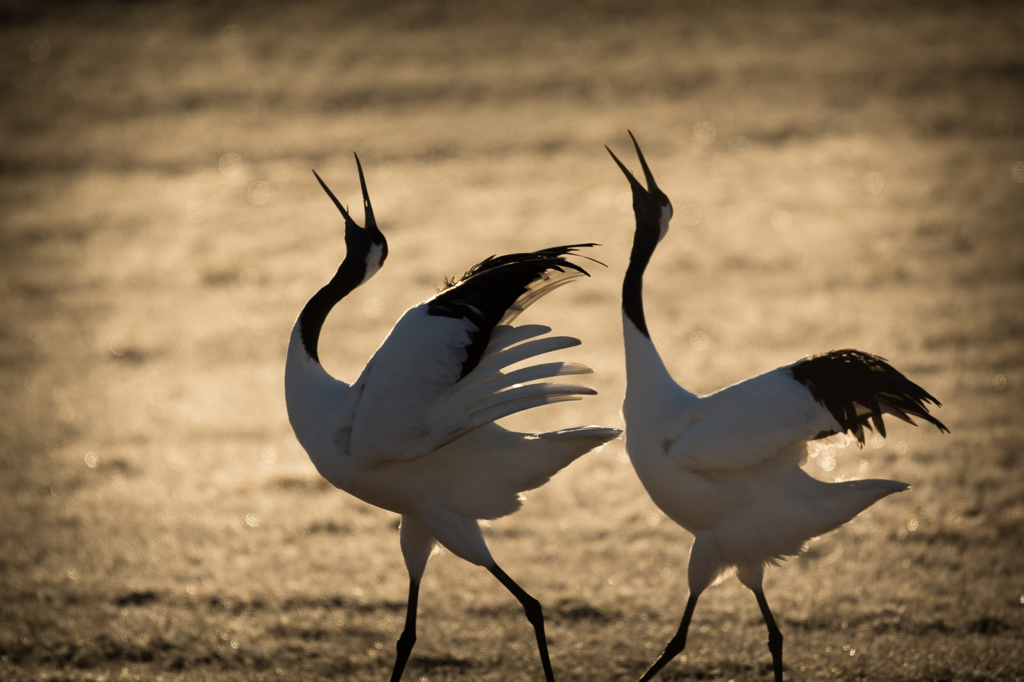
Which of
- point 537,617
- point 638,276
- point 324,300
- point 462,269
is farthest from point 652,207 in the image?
Result: point 462,269

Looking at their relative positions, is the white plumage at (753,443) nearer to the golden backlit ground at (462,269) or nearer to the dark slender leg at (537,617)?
the dark slender leg at (537,617)

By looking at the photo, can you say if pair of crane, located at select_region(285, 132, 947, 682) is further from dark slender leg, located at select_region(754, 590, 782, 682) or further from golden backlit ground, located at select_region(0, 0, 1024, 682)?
golden backlit ground, located at select_region(0, 0, 1024, 682)

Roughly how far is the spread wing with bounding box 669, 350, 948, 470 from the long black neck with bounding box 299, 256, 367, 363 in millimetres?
1459

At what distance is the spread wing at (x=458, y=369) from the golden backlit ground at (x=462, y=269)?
54.5 inches

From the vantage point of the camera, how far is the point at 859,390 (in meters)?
3.58

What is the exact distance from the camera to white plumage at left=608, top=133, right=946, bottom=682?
351cm

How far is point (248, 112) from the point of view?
12.1 metres

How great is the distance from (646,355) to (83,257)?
802cm

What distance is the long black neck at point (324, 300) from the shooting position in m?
3.82

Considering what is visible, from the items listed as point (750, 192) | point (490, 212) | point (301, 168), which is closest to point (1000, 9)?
point (750, 192)

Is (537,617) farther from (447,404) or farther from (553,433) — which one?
(447,404)

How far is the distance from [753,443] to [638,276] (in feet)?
2.67

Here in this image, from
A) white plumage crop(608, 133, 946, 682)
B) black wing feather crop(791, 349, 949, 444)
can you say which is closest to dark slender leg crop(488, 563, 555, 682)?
white plumage crop(608, 133, 946, 682)

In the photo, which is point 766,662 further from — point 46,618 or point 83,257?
point 83,257
